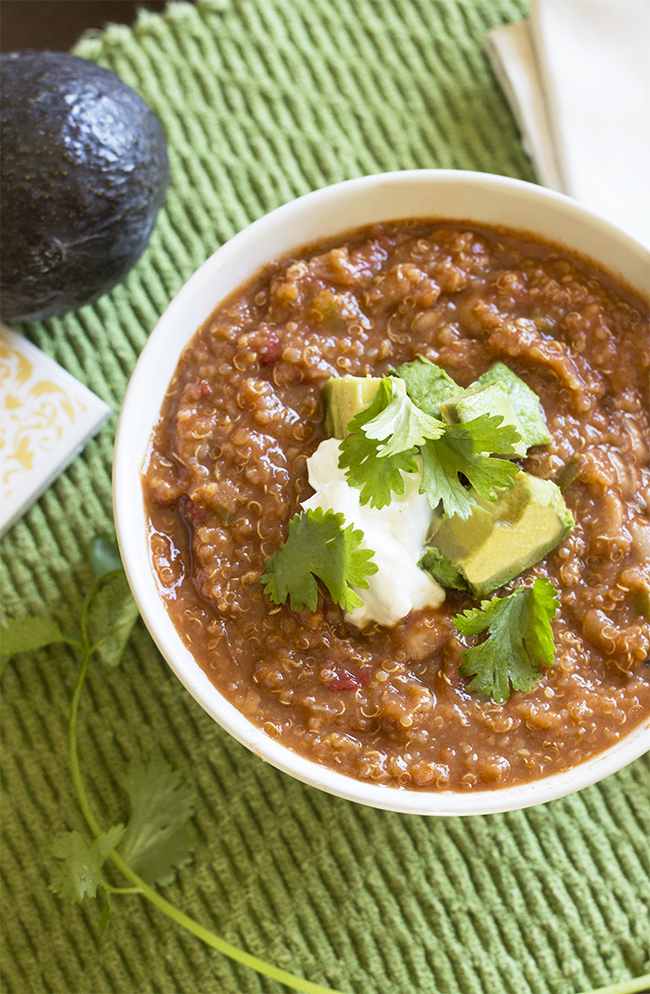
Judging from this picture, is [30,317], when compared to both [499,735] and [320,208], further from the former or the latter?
[499,735]

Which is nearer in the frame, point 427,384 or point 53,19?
point 427,384

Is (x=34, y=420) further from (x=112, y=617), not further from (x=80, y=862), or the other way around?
(x=80, y=862)

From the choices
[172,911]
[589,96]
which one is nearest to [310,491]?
[172,911]

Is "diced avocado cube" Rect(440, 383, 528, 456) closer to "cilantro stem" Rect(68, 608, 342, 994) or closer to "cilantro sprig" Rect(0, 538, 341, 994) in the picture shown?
"cilantro sprig" Rect(0, 538, 341, 994)

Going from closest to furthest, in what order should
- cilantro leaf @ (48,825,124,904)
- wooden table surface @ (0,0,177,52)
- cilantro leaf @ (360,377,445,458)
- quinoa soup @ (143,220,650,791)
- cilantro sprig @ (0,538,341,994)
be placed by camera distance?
1. cilantro leaf @ (360,377,445,458)
2. quinoa soup @ (143,220,650,791)
3. cilantro leaf @ (48,825,124,904)
4. cilantro sprig @ (0,538,341,994)
5. wooden table surface @ (0,0,177,52)

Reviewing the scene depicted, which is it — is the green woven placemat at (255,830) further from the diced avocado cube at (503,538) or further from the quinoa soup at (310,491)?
the diced avocado cube at (503,538)

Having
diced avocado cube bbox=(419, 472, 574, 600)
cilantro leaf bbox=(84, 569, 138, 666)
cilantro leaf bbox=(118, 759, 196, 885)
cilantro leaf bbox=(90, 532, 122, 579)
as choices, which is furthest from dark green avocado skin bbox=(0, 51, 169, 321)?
cilantro leaf bbox=(118, 759, 196, 885)
